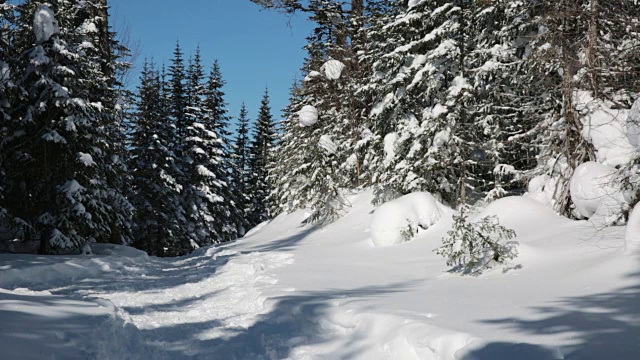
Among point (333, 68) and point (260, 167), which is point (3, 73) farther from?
point (260, 167)

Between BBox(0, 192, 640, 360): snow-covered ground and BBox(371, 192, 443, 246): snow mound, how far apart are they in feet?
6.75

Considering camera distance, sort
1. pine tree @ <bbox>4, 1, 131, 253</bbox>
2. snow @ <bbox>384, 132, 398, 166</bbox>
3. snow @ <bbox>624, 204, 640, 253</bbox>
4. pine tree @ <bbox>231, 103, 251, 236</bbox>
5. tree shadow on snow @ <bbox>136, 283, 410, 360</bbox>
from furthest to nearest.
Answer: pine tree @ <bbox>231, 103, 251, 236</bbox>
snow @ <bbox>384, 132, 398, 166</bbox>
pine tree @ <bbox>4, 1, 131, 253</bbox>
snow @ <bbox>624, 204, 640, 253</bbox>
tree shadow on snow @ <bbox>136, 283, 410, 360</bbox>

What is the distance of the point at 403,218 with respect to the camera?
11.8m

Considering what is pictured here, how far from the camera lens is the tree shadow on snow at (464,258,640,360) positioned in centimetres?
328

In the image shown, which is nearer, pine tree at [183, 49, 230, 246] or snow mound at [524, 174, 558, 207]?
snow mound at [524, 174, 558, 207]

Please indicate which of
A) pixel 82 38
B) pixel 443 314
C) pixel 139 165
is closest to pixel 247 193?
pixel 139 165

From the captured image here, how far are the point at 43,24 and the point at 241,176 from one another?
27829 mm

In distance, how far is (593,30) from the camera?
25.3ft

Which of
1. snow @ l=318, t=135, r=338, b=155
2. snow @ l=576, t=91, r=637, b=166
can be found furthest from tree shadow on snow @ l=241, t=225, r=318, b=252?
snow @ l=576, t=91, r=637, b=166

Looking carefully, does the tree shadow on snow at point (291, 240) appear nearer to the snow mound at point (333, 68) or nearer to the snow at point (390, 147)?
the snow at point (390, 147)

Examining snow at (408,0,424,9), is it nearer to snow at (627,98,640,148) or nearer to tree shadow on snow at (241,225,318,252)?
snow at (627,98,640,148)

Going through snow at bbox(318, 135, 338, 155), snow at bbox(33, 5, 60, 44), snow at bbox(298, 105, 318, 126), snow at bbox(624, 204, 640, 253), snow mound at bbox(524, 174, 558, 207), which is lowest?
snow at bbox(624, 204, 640, 253)

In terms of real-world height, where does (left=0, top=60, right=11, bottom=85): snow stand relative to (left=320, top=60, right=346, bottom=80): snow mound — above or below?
below

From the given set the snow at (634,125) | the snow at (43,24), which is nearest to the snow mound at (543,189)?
the snow at (634,125)
